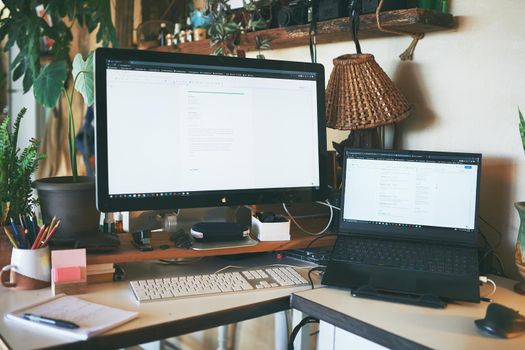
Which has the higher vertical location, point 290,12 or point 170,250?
point 290,12

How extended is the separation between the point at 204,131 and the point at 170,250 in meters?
0.28

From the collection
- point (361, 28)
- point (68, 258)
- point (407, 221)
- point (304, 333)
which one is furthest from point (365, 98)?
point (68, 258)

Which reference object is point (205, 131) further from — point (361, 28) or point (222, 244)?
point (361, 28)

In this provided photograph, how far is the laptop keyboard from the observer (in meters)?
1.18

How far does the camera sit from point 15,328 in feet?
2.97

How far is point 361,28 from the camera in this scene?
1.53 meters

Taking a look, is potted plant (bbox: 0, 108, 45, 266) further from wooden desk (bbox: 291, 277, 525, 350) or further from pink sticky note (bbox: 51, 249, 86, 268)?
wooden desk (bbox: 291, 277, 525, 350)

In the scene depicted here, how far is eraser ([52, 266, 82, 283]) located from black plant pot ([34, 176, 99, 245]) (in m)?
0.15

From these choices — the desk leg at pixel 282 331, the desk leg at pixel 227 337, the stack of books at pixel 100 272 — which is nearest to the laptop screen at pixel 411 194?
the desk leg at pixel 282 331

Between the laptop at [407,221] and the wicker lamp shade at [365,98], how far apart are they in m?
0.15

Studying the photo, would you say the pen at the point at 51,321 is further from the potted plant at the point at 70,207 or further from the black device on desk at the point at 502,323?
the black device on desk at the point at 502,323

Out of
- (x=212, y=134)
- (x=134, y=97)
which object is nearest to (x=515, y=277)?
(x=212, y=134)

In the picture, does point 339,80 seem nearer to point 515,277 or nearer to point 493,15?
point 493,15

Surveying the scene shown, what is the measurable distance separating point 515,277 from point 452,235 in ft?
0.71
